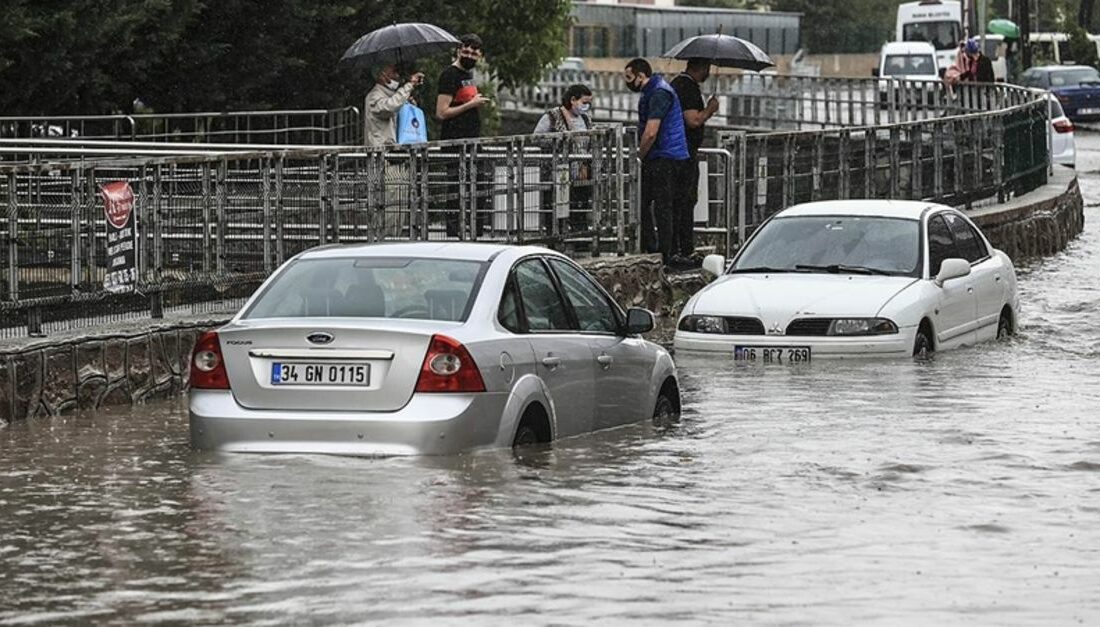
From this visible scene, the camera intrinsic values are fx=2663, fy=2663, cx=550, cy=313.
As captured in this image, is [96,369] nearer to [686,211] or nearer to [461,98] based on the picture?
[461,98]

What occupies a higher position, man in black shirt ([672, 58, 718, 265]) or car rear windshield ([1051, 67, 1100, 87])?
car rear windshield ([1051, 67, 1100, 87])

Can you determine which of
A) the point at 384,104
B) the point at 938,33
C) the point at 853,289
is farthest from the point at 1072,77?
the point at 853,289

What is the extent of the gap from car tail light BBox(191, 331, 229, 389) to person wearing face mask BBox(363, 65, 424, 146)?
34.7ft

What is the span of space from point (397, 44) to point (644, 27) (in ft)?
322

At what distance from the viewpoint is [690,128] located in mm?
23734

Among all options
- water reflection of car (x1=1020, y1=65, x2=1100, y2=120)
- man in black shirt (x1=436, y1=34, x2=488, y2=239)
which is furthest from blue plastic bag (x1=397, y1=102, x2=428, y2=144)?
water reflection of car (x1=1020, y1=65, x2=1100, y2=120)

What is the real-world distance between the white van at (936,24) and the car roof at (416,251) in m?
75.5

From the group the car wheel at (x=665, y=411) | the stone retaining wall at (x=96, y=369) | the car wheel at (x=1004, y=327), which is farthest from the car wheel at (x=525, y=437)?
the car wheel at (x=1004, y=327)

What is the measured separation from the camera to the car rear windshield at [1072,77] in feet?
240

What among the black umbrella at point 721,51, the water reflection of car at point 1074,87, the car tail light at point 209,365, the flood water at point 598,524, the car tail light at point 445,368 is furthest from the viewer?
the water reflection of car at point 1074,87

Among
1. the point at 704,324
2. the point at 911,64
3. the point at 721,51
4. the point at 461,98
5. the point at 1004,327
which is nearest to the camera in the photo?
the point at 704,324

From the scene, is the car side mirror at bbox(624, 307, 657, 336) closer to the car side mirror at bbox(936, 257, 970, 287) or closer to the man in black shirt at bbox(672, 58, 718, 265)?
the car side mirror at bbox(936, 257, 970, 287)

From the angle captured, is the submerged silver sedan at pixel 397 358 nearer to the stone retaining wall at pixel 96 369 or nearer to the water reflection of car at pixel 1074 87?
the stone retaining wall at pixel 96 369

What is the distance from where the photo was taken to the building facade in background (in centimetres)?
12138
